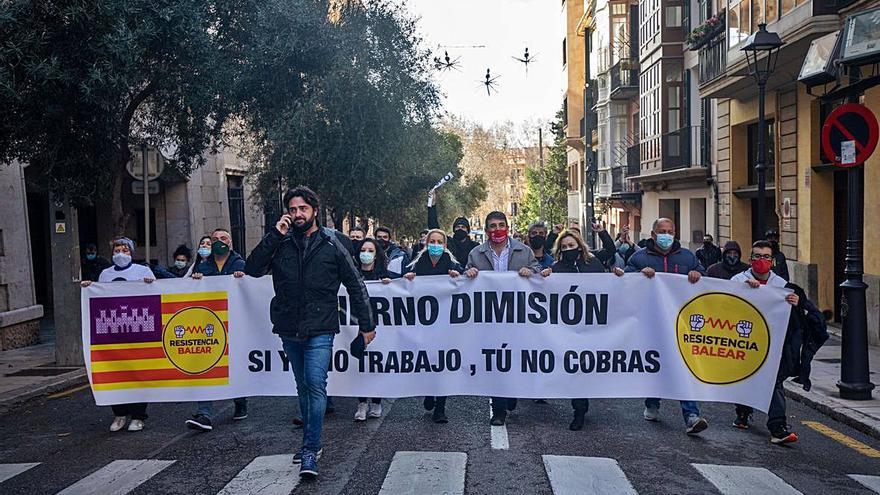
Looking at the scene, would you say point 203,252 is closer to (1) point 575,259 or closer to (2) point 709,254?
(1) point 575,259

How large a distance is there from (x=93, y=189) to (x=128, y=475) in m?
6.69

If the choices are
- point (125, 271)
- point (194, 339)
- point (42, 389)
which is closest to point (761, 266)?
point (194, 339)

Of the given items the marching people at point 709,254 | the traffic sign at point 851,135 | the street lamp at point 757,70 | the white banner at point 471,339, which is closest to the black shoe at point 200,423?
the white banner at point 471,339

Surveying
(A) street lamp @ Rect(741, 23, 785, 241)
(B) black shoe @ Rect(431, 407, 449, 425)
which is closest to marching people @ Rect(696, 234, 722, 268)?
(A) street lamp @ Rect(741, 23, 785, 241)

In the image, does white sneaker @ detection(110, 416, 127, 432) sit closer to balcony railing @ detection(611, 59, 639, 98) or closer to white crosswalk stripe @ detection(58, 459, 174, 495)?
white crosswalk stripe @ detection(58, 459, 174, 495)

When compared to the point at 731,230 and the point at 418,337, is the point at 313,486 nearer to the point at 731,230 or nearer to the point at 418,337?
the point at 418,337

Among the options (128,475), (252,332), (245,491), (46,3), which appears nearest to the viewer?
(245,491)

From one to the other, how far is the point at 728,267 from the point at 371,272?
367 cm

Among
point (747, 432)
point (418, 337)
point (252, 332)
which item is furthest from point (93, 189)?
point (747, 432)

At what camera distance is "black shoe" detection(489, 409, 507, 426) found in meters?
Result: 8.23

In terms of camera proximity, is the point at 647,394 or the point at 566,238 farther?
the point at 566,238

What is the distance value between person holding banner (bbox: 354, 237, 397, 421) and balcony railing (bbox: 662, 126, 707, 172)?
18073mm

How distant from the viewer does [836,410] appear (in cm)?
888

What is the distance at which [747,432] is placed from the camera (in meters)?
8.12
